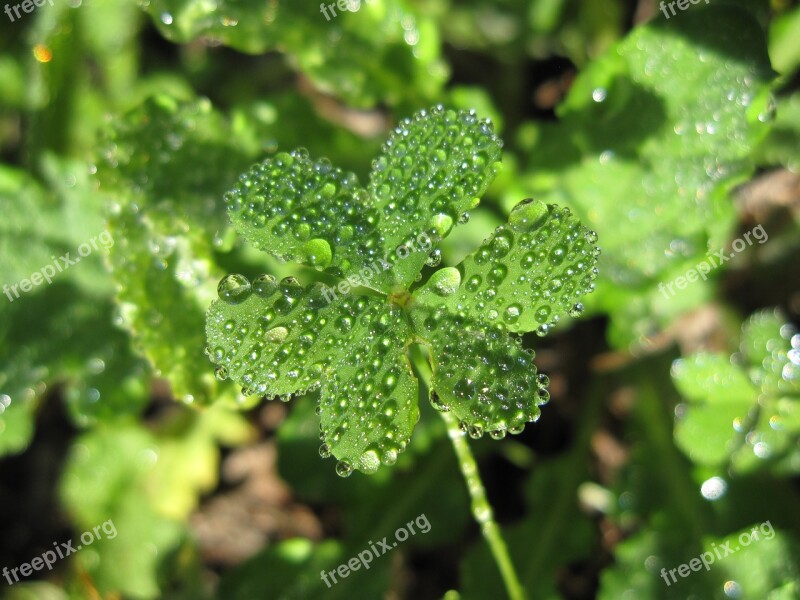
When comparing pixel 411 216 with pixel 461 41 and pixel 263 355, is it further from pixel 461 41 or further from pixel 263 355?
pixel 461 41

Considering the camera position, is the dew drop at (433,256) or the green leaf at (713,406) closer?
the dew drop at (433,256)

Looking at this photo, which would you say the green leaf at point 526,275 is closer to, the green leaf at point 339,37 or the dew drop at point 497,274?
the dew drop at point 497,274

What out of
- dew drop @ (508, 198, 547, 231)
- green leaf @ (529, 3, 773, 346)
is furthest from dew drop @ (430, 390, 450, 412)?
green leaf @ (529, 3, 773, 346)

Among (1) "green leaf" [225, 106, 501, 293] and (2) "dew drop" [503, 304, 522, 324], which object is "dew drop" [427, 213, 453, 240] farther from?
(2) "dew drop" [503, 304, 522, 324]

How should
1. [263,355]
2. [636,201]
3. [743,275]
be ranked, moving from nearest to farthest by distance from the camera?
1. [263,355]
2. [636,201]
3. [743,275]

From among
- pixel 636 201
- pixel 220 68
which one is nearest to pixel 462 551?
pixel 636 201

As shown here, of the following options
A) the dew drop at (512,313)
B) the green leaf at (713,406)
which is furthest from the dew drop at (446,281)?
the green leaf at (713,406)

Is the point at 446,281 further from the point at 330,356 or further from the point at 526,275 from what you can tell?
the point at 330,356

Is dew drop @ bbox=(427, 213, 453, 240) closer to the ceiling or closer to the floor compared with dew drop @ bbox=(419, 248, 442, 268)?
closer to the ceiling

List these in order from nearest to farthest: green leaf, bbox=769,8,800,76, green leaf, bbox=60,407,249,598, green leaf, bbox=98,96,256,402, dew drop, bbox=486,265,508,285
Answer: dew drop, bbox=486,265,508,285 < green leaf, bbox=98,96,256,402 < green leaf, bbox=769,8,800,76 < green leaf, bbox=60,407,249,598
